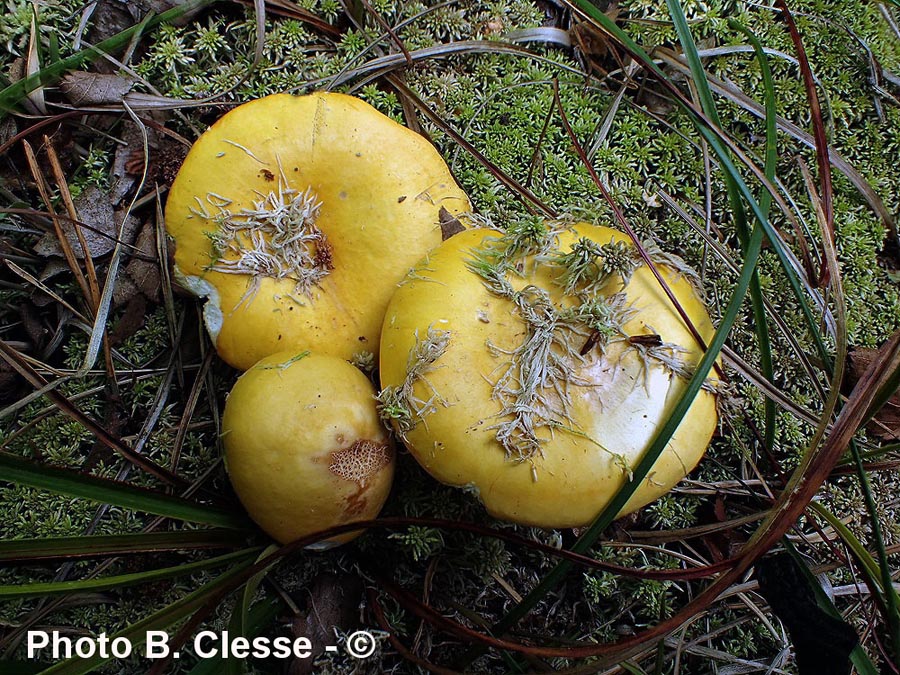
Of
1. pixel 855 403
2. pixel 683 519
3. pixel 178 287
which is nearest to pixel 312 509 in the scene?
pixel 178 287

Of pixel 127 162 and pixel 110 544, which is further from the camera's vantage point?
pixel 127 162

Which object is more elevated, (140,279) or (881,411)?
(881,411)

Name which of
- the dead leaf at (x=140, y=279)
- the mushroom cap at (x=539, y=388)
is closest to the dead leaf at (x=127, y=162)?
the dead leaf at (x=140, y=279)

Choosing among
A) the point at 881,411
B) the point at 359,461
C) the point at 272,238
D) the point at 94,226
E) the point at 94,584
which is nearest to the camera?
the point at 94,584

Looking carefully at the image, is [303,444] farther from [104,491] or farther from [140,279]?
[140,279]

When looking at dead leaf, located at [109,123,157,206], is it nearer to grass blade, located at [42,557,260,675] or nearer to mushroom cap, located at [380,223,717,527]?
mushroom cap, located at [380,223,717,527]

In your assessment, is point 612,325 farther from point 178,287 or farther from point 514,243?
point 178,287

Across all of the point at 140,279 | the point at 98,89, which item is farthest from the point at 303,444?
the point at 98,89

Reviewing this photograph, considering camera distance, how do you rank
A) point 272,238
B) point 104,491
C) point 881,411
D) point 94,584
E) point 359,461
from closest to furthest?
point 94,584
point 104,491
point 359,461
point 272,238
point 881,411
